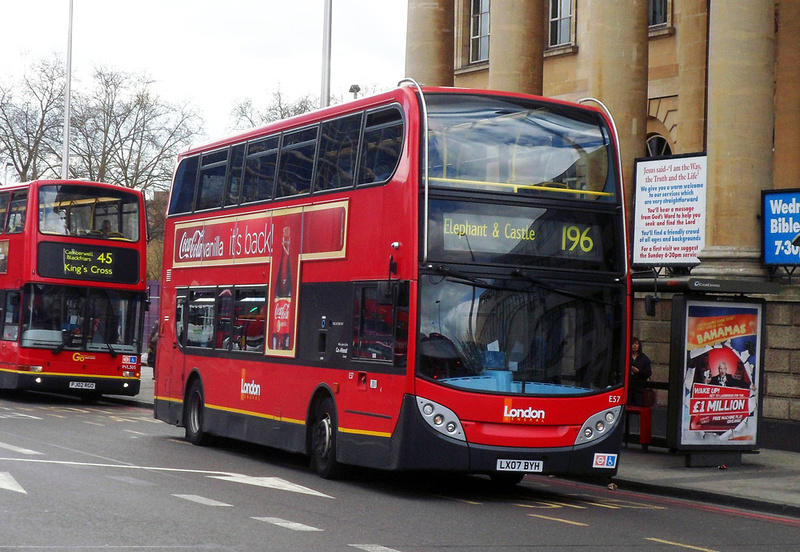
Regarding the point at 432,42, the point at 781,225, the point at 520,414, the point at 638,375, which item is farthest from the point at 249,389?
the point at 432,42

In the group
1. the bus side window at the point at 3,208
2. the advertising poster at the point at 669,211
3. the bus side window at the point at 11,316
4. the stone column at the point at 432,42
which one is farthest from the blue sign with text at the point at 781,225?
the bus side window at the point at 3,208

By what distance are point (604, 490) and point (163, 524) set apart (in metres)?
6.53

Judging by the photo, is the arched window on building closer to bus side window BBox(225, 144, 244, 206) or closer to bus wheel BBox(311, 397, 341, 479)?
bus side window BBox(225, 144, 244, 206)

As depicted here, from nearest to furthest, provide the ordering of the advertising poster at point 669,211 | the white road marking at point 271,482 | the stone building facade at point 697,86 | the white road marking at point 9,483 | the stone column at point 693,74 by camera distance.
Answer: the white road marking at point 9,483
the white road marking at point 271,482
the stone building facade at point 697,86
the advertising poster at point 669,211
the stone column at point 693,74

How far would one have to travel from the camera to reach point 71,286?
2655 cm

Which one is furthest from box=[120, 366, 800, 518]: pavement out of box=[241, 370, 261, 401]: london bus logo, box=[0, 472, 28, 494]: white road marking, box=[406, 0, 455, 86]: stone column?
box=[406, 0, 455, 86]: stone column

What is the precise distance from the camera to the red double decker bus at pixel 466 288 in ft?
41.0

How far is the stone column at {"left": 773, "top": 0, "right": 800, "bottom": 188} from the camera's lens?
26.5 metres

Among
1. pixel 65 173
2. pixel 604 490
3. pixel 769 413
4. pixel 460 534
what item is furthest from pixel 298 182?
pixel 65 173

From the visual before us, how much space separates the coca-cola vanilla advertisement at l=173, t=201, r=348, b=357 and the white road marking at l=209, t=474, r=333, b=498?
201 centimetres

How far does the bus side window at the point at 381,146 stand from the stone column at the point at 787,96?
15.2 meters

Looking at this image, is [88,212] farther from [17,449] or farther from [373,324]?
[373,324]

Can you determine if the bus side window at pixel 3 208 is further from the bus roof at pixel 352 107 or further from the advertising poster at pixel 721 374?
the advertising poster at pixel 721 374

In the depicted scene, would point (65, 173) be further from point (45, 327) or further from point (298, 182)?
point (298, 182)
